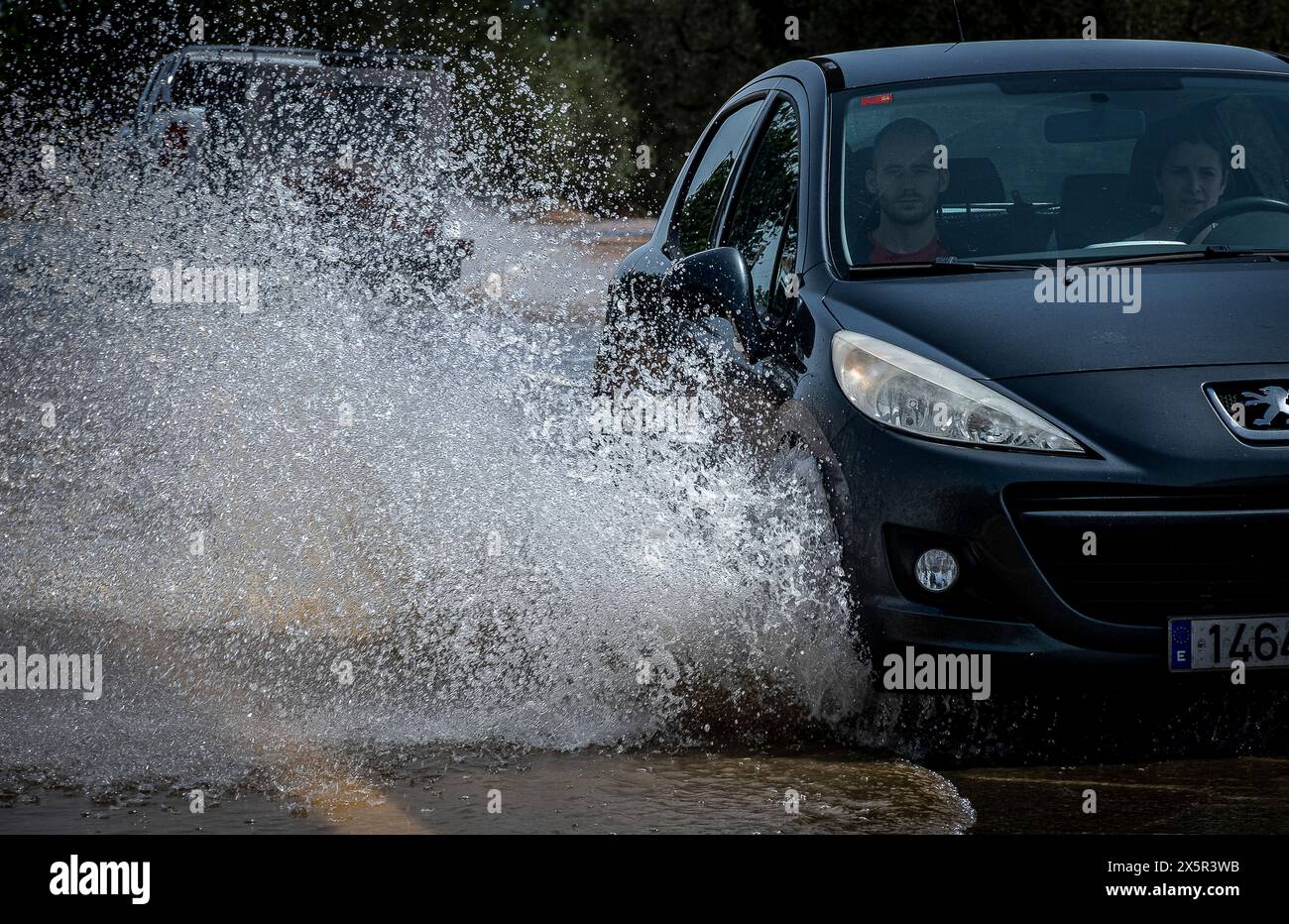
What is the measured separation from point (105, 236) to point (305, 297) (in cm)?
139

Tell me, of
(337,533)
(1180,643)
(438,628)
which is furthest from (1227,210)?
(337,533)

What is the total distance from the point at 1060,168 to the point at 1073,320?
1.11 metres

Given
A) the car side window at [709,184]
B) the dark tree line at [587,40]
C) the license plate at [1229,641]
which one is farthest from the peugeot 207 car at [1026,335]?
the dark tree line at [587,40]

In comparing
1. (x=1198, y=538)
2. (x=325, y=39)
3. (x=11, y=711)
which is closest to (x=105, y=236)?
(x=11, y=711)

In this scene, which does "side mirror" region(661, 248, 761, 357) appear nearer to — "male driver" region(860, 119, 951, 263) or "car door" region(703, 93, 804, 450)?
"car door" region(703, 93, 804, 450)

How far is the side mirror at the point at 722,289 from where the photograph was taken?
492 centimetres

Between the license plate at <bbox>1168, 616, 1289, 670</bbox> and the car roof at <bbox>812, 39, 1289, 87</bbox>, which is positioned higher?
the car roof at <bbox>812, 39, 1289, 87</bbox>

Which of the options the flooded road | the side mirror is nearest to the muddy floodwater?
the flooded road

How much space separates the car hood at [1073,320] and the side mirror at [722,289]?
0.34 meters

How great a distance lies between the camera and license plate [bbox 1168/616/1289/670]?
13.0 ft

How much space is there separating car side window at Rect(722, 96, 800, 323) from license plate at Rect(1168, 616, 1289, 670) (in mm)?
1403

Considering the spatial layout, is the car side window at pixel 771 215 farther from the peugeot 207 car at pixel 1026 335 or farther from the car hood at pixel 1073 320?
the car hood at pixel 1073 320

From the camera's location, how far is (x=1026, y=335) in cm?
421

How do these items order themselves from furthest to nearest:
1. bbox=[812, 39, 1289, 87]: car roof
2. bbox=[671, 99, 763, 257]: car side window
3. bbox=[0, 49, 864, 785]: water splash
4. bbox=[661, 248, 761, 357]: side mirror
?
bbox=[671, 99, 763, 257]: car side window → bbox=[812, 39, 1289, 87]: car roof → bbox=[661, 248, 761, 357]: side mirror → bbox=[0, 49, 864, 785]: water splash
